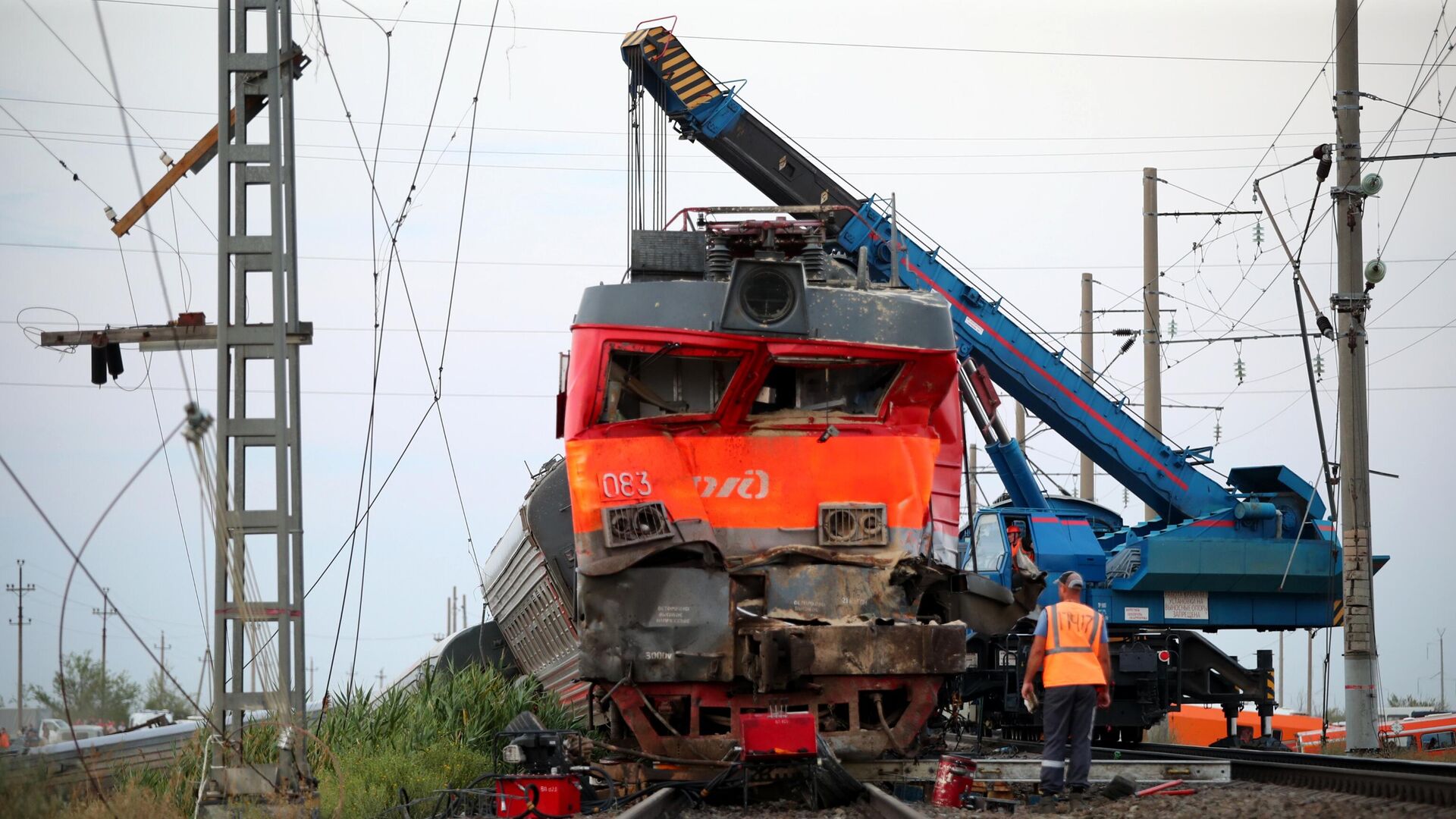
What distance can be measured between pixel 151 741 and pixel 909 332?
250 inches

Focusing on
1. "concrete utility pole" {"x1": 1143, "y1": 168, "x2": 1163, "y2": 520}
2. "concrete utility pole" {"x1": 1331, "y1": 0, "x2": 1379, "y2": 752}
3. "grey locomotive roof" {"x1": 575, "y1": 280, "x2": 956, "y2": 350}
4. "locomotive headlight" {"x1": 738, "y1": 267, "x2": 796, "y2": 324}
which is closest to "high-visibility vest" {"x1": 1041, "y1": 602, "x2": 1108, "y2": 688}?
"grey locomotive roof" {"x1": 575, "y1": 280, "x2": 956, "y2": 350}

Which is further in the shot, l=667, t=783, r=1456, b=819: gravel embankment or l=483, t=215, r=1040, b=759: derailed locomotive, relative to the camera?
l=483, t=215, r=1040, b=759: derailed locomotive

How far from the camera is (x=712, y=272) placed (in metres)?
11.4

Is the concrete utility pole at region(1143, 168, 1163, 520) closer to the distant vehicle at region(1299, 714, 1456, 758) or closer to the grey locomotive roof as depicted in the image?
the distant vehicle at region(1299, 714, 1456, 758)

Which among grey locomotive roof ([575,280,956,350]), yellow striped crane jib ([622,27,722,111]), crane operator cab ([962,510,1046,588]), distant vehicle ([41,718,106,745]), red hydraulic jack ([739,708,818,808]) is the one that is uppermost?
yellow striped crane jib ([622,27,722,111])

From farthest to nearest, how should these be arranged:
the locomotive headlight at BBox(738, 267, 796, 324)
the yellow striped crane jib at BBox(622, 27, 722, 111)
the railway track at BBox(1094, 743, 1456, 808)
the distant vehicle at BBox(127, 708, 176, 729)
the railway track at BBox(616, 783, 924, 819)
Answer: the yellow striped crane jib at BBox(622, 27, 722, 111) < the distant vehicle at BBox(127, 708, 176, 729) < the locomotive headlight at BBox(738, 267, 796, 324) < the railway track at BBox(1094, 743, 1456, 808) < the railway track at BBox(616, 783, 924, 819)

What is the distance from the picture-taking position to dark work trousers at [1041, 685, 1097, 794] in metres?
9.98

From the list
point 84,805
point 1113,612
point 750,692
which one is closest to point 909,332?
point 750,692

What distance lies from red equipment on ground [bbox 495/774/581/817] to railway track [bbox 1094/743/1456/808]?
4580 mm

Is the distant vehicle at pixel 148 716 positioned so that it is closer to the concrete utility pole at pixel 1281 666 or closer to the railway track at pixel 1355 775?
the railway track at pixel 1355 775

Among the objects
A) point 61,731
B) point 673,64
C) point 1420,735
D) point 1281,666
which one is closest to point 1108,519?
point 1420,735

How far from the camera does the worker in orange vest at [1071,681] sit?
10.0 m

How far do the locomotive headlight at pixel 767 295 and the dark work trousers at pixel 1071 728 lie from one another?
3154mm

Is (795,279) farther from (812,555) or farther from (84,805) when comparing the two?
(84,805)
